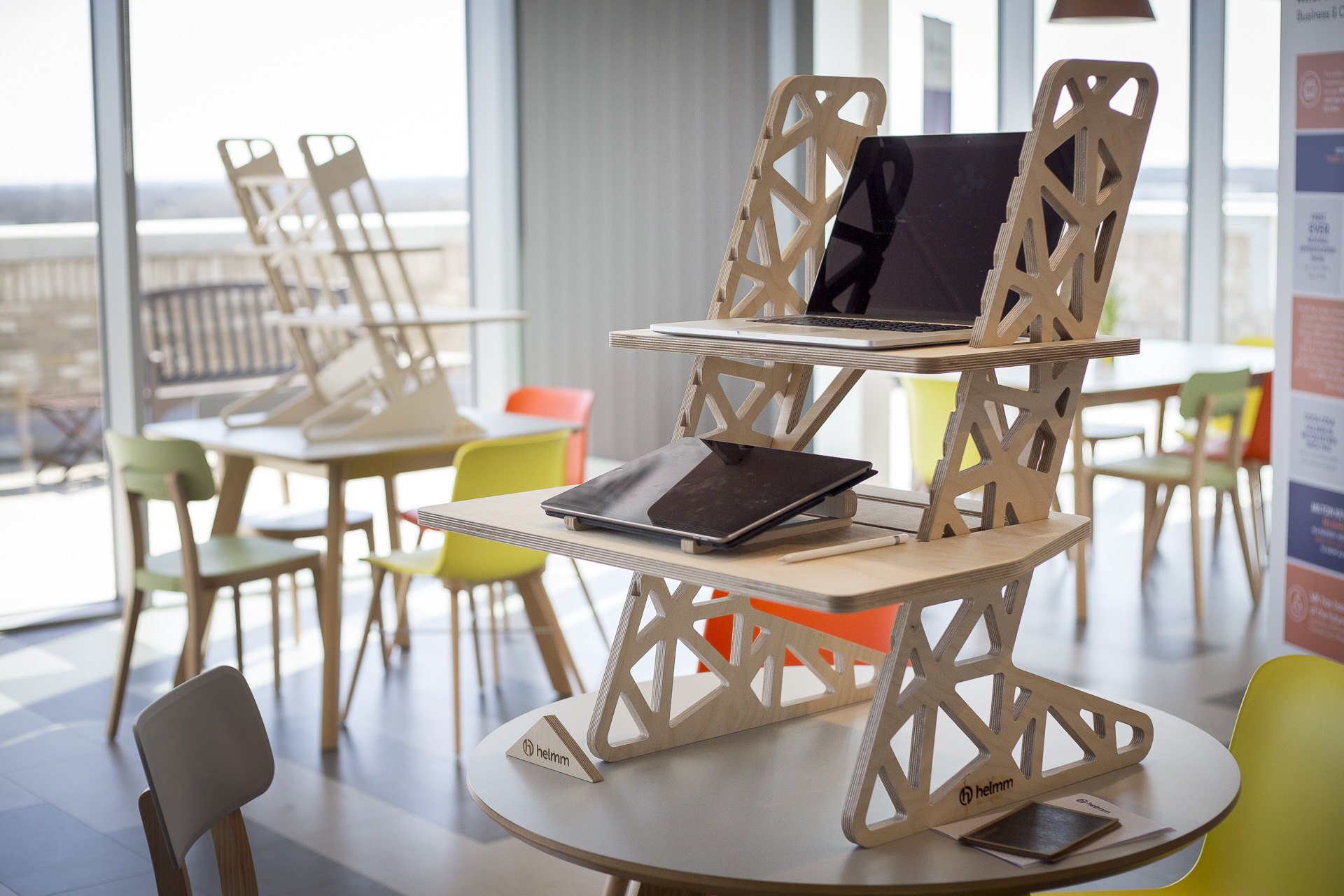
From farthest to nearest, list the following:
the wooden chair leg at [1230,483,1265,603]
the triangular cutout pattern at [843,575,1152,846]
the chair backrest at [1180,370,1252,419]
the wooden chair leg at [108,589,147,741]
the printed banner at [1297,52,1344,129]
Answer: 1. the wooden chair leg at [1230,483,1265,603]
2. the chair backrest at [1180,370,1252,419]
3. the wooden chair leg at [108,589,147,741]
4. the printed banner at [1297,52,1344,129]
5. the triangular cutout pattern at [843,575,1152,846]

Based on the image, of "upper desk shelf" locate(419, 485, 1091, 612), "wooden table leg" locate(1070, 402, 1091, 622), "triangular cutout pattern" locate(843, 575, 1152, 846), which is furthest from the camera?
"wooden table leg" locate(1070, 402, 1091, 622)

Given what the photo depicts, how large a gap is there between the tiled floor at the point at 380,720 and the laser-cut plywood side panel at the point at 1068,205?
165cm

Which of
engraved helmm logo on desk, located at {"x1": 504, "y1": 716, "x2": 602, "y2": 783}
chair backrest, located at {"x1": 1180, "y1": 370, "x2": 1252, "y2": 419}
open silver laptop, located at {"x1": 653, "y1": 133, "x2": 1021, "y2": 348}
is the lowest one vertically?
engraved helmm logo on desk, located at {"x1": 504, "y1": 716, "x2": 602, "y2": 783}

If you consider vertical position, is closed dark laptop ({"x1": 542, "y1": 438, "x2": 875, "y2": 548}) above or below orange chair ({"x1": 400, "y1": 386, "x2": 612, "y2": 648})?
above

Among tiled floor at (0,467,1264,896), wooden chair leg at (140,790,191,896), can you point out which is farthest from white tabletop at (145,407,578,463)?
wooden chair leg at (140,790,191,896)

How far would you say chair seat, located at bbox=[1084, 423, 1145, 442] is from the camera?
561 centimetres

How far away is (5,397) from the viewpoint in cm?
512

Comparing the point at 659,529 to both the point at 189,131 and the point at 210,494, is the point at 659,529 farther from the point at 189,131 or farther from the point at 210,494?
the point at 189,131

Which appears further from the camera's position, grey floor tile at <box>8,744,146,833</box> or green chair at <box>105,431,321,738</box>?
green chair at <box>105,431,321,738</box>

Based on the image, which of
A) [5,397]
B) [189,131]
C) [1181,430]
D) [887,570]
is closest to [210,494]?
[5,397]

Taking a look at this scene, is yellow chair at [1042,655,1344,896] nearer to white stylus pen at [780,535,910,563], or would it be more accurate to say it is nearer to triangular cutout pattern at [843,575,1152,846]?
triangular cutout pattern at [843,575,1152,846]

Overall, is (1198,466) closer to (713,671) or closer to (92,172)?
(713,671)

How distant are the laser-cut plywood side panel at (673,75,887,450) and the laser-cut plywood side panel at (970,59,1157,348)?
0.33m

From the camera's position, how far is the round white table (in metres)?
1.48
